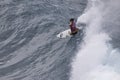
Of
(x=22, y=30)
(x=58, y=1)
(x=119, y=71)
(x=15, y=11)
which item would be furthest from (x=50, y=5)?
(x=119, y=71)

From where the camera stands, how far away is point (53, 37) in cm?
2372

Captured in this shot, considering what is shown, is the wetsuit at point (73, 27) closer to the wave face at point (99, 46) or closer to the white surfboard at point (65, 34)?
the white surfboard at point (65, 34)

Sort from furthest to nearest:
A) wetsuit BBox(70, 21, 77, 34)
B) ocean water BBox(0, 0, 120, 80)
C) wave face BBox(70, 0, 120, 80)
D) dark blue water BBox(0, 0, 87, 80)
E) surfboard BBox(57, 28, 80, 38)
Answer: surfboard BBox(57, 28, 80, 38)
wetsuit BBox(70, 21, 77, 34)
dark blue water BBox(0, 0, 87, 80)
ocean water BBox(0, 0, 120, 80)
wave face BBox(70, 0, 120, 80)

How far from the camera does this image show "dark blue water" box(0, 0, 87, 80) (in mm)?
19969

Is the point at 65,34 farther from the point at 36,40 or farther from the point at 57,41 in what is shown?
the point at 36,40

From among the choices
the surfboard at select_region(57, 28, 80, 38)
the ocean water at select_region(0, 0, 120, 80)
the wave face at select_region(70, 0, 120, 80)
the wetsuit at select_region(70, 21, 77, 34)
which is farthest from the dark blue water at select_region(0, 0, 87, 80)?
the wave face at select_region(70, 0, 120, 80)

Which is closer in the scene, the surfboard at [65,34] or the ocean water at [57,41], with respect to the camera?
the ocean water at [57,41]

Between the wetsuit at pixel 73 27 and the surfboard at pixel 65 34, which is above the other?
the surfboard at pixel 65 34

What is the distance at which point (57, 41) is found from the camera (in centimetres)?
2317

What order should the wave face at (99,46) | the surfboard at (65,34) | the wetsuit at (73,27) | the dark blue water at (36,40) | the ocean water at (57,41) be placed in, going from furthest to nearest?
1. the surfboard at (65,34)
2. the wetsuit at (73,27)
3. the dark blue water at (36,40)
4. the ocean water at (57,41)
5. the wave face at (99,46)

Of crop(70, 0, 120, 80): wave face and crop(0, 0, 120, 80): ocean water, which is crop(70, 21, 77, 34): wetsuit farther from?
crop(70, 0, 120, 80): wave face

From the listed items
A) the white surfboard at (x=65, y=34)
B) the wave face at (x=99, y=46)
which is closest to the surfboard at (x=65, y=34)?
the white surfboard at (x=65, y=34)

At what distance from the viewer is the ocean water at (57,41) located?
1866 centimetres

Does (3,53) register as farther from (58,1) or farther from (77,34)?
(58,1)
